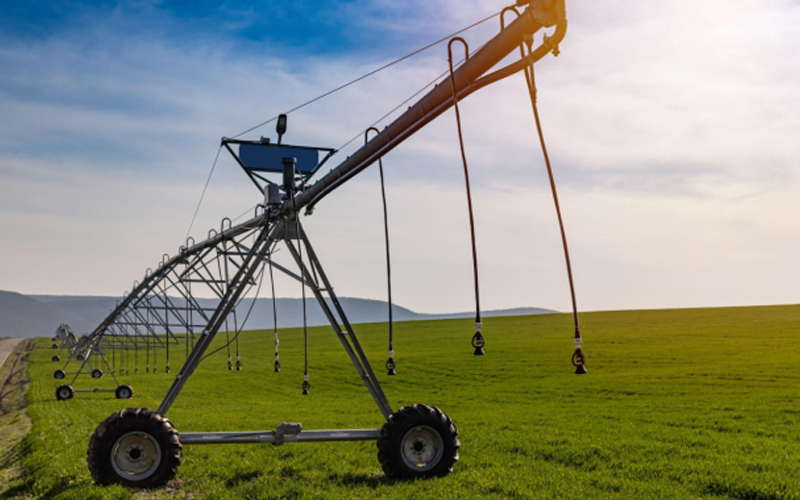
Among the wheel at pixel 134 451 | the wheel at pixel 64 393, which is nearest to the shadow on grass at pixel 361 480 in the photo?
the wheel at pixel 134 451

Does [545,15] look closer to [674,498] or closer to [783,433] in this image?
[674,498]

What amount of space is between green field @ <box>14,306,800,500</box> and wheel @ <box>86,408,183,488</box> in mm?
380

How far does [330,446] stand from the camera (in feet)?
52.6

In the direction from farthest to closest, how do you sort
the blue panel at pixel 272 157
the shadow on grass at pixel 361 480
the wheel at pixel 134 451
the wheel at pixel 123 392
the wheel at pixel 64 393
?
the wheel at pixel 123 392 < the wheel at pixel 64 393 < the blue panel at pixel 272 157 < the shadow on grass at pixel 361 480 < the wheel at pixel 134 451

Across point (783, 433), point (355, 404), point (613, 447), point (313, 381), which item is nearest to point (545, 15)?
point (613, 447)

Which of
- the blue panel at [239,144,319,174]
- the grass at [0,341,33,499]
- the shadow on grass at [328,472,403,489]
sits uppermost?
the blue panel at [239,144,319,174]

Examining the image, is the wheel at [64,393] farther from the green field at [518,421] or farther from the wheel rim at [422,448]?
the wheel rim at [422,448]

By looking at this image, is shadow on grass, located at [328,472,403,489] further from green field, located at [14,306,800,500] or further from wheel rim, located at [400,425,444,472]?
wheel rim, located at [400,425,444,472]

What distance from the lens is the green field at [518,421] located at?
11961mm

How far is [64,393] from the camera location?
3183 cm

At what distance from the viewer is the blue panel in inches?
600

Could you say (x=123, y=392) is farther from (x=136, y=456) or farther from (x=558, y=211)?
(x=558, y=211)

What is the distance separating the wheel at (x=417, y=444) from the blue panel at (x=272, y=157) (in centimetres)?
674

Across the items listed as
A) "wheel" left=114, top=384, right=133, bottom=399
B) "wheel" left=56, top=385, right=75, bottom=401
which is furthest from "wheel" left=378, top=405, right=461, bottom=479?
"wheel" left=56, top=385, right=75, bottom=401
